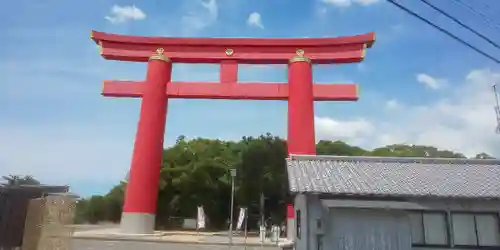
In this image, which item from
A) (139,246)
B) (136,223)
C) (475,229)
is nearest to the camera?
(475,229)

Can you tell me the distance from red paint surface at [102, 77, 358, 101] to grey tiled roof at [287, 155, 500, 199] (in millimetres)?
9041

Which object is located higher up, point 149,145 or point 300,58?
point 300,58

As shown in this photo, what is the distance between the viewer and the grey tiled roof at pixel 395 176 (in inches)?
363

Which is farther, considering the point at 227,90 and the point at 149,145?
the point at 227,90

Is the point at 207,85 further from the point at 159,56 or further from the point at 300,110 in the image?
the point at 300,110

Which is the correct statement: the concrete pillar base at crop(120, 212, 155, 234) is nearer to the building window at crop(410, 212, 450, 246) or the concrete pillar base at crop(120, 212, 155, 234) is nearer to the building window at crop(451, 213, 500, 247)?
the building window at crop(410, 212, 450, 246)

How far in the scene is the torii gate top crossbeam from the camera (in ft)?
69.7

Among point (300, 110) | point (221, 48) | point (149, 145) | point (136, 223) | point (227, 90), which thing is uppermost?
point (221, 48)

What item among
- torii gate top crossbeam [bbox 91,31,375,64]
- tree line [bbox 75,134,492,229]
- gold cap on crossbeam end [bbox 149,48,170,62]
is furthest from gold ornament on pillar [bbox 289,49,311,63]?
tree line [bbox 75,134,492,229]

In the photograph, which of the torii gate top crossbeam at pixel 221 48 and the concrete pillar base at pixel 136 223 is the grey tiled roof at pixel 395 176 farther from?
the concrete pillar base at pixel 136 223

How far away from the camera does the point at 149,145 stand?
20.2 m

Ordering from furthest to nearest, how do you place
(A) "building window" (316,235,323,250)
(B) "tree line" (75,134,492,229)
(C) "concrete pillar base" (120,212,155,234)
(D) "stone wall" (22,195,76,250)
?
(B) "tree line" (75,134,492,229) < (C) "concrete pillar base" (120,212,155,234) < (A) "building window" (316,235,323,250) < (D) "stone wall" (22,195,76,250)

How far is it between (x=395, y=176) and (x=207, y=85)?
1273 centimetres

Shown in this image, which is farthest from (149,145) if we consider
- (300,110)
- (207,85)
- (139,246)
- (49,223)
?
(49,223)
